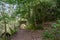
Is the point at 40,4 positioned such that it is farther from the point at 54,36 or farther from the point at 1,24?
the point at 54,36

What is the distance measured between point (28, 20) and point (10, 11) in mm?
1991

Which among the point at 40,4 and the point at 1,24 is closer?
the point at 1,24

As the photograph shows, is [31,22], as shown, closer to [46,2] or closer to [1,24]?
[46,2]

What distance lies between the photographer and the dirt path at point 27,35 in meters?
6.21

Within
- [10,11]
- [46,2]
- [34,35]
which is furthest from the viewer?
[46,2]

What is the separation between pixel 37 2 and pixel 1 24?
2.30 m

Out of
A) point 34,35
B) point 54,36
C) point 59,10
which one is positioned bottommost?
point 34,35

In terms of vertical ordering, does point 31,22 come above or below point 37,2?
below

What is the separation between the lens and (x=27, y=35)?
661cm

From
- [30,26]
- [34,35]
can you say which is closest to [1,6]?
[34,35]

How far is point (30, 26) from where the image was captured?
24.4 ft

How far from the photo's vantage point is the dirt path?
621cm

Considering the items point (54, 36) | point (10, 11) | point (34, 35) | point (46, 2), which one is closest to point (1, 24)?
point (10, 11)

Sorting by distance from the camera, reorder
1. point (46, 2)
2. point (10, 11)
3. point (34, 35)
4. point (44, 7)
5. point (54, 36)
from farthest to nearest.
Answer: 1. point (44, 7)
2. point (46, 2)
3. point (34, 35)
4. point (10, 11)
5. point (54, 36)
